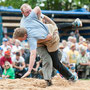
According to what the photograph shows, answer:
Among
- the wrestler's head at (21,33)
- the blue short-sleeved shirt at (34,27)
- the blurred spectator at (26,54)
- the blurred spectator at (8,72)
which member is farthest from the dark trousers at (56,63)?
the blurred spectator at (26,54)

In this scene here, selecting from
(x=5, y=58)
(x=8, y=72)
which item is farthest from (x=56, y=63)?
(x=5, y=58)

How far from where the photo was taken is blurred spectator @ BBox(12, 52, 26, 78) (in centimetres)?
982

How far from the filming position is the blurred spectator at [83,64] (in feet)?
35.6

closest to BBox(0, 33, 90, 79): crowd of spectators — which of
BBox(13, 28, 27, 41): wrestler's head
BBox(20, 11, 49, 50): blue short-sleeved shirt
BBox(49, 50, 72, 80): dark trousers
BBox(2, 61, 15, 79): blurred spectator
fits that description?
BBox(2, 61, 15, 79): blurred spectator

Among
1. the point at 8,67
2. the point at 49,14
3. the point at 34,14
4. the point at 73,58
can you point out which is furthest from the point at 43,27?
the point at 49,14

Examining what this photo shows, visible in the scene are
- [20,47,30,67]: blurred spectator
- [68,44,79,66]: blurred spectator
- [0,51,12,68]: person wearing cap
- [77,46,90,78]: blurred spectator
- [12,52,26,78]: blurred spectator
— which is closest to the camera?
[0,51,12,68]: person wearing cap

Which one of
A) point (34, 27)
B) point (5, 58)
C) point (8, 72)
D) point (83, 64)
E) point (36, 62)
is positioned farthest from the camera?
point (83, 64)

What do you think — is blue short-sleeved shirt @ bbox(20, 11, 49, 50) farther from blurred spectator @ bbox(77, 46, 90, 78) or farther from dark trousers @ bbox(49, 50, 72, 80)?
blurred spectator @ bbox(77, 46, 90, 78)

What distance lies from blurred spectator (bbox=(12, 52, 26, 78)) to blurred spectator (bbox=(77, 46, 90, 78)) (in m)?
2.30

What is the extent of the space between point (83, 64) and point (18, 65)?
262cm

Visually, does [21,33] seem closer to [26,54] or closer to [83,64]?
[26,54]

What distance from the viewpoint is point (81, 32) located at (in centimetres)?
1653

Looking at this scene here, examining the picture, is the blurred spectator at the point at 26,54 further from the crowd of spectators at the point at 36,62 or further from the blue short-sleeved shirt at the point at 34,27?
the blue short-sleeved shirt at the point at 34,27

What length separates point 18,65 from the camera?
9992 mm
